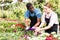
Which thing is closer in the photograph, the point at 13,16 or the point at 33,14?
the point at 33,14

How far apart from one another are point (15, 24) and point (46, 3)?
588 millimetres

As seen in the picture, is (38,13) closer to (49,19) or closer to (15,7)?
(49,19)

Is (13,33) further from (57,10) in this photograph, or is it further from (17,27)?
(57,10)

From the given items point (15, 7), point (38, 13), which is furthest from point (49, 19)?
point (15, 7)

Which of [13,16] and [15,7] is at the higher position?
[15,7]

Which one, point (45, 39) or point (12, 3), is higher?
point (12, 3)

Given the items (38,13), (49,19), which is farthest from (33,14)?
(49,19)

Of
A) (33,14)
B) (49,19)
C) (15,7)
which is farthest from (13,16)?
(49,19)

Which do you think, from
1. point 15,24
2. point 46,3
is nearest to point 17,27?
→ point 15,24

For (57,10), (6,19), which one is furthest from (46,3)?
(6,19)

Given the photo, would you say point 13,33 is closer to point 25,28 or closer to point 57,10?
point 25,28

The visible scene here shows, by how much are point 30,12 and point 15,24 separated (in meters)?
0.30

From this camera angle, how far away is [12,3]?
738 centimetres

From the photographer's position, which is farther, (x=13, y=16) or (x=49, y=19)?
(x=13, y=16)
